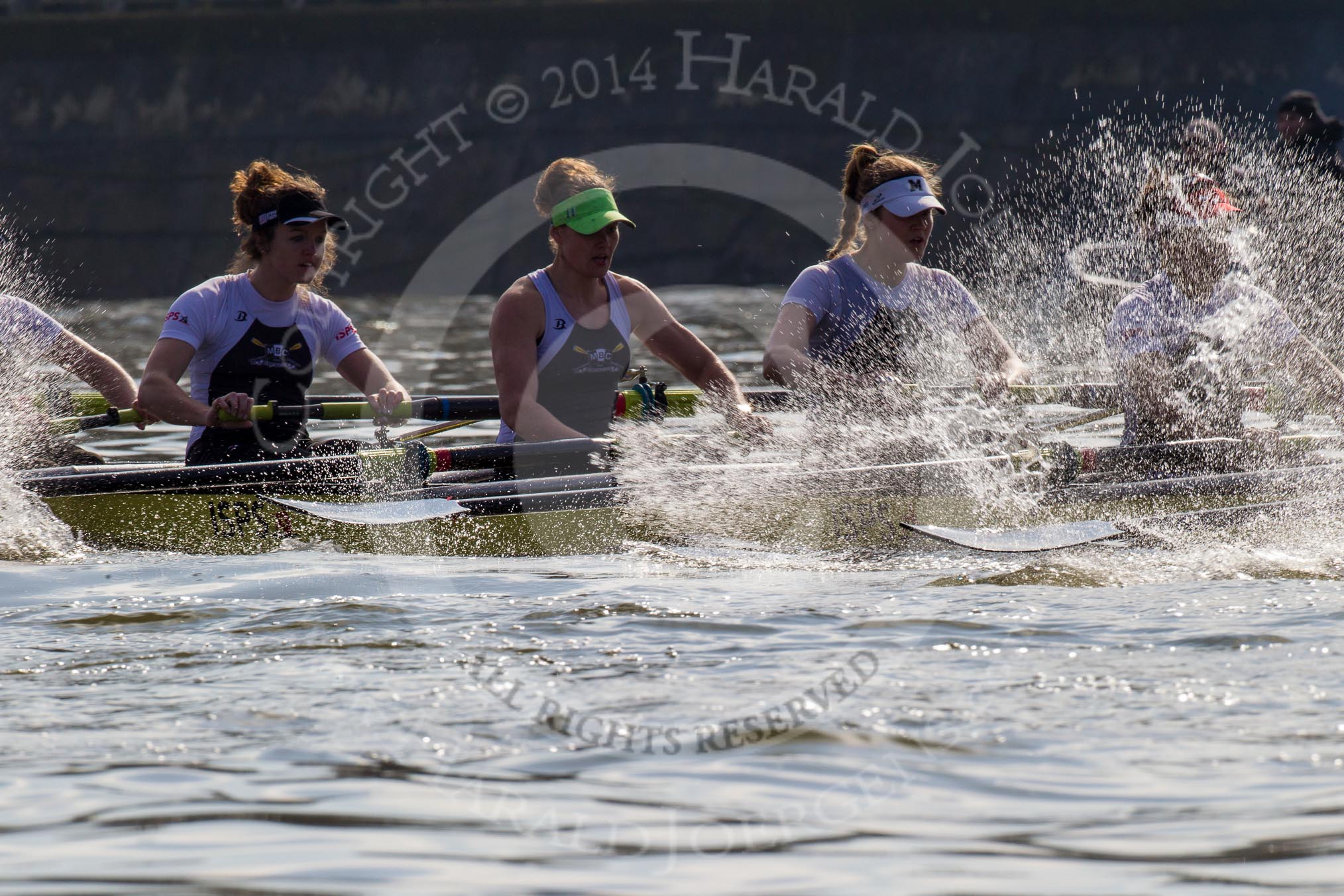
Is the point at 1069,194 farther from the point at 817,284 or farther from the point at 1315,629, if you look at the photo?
the point at 1315,629

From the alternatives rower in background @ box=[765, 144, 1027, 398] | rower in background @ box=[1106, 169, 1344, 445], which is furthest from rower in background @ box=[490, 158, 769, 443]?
rower in background @ box=[1106, 169, 1344, 445]

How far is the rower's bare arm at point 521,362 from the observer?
5961 millimetres

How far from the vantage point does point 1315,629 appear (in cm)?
428

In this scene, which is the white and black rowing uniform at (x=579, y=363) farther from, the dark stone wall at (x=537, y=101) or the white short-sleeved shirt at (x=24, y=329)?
the dark stone wall at (x=537, y=101)

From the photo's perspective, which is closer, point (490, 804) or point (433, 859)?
point (433, 859)

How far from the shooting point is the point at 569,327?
604 cm

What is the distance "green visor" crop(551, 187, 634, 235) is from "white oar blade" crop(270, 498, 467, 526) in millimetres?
1188

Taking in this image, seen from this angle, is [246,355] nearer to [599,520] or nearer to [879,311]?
[599,520]

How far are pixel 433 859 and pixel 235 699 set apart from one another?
1159 millimetres

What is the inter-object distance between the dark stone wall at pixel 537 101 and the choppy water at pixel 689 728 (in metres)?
17.4

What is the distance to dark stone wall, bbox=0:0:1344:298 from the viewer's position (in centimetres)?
2231

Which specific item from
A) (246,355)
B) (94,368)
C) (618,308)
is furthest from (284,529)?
(94,368)

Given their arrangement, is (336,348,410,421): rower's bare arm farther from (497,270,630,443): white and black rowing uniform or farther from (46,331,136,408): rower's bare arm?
(46,331,136,408): rower's bare arm

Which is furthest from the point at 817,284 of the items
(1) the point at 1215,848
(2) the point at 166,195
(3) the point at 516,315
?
(2) the point at 166,195
